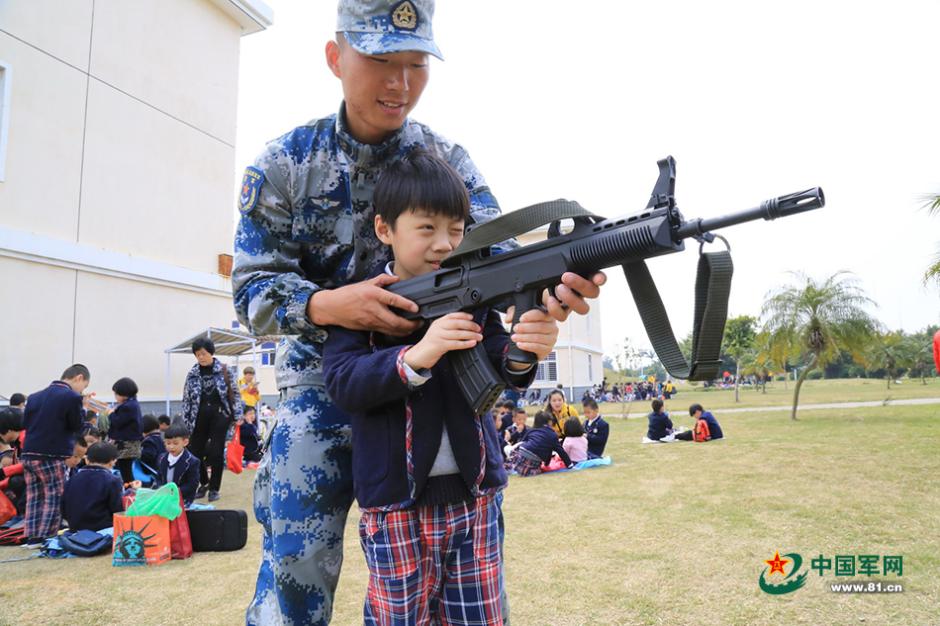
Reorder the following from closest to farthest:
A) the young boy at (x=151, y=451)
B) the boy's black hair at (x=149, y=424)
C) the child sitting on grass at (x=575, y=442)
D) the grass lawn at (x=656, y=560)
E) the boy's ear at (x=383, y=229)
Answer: the boy's ear at (x=383, y=229) → the grass lawn at (x=656, y=560) → the young boy at (x=151, y=451) → the boy's black hair at (x=149, y=424) → the child sitting on grass at (x=575, y=442)

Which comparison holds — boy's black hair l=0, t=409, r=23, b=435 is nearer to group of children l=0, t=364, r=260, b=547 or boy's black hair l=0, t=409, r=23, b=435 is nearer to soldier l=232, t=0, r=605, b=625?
group of children l=0, t=364, r=260, b=547

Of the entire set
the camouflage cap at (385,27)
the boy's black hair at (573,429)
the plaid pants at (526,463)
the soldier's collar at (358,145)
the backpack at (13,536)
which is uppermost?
the camouflage cap at (385,27)

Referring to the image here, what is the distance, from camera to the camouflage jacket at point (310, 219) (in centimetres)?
223

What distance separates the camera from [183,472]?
7.39 meters

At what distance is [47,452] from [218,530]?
2553 mm

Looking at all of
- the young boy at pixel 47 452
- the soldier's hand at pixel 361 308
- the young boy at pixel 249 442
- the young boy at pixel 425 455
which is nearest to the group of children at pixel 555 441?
the young boy at pixel 249 442

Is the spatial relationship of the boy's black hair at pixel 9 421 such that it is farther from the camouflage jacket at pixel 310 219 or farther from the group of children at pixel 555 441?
the camouflage jacket at pixel 310 219

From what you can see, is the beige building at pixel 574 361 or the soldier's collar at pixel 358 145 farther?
the beige building at pixel 574 361

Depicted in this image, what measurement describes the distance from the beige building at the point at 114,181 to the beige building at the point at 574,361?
84.5 ft

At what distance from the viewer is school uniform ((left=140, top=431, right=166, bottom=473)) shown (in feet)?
28.5

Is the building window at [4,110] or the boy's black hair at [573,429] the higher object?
the building window at [4,110]

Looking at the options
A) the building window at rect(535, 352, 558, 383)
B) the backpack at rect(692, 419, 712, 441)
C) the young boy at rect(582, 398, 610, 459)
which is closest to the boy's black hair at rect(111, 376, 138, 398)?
the young boy at rect(582, 398, 610, 459)

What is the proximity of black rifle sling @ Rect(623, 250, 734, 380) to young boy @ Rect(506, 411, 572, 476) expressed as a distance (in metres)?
8.23

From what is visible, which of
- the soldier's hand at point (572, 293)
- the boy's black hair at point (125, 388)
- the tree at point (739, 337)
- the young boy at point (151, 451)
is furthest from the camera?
the tree at point (739, 337)
